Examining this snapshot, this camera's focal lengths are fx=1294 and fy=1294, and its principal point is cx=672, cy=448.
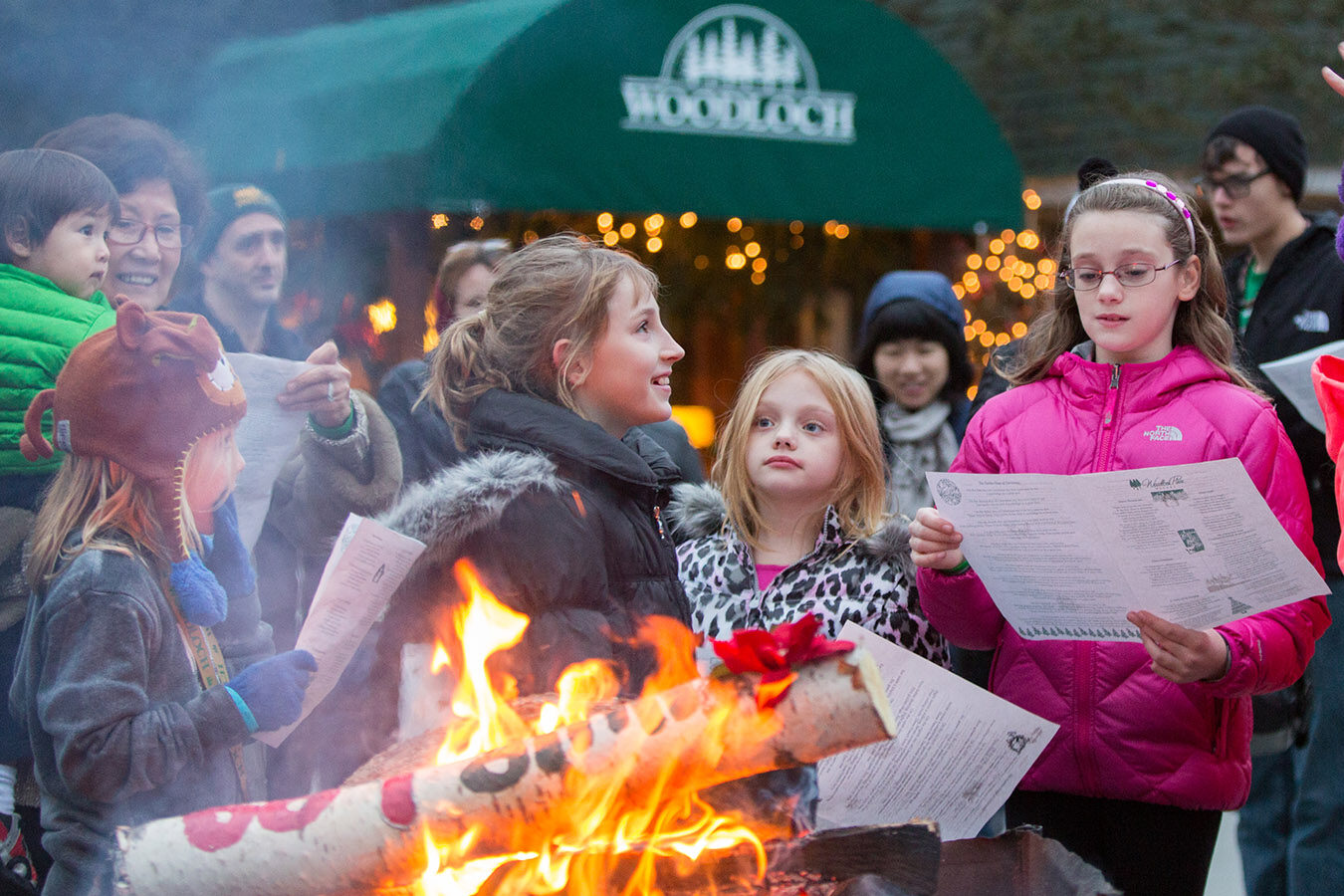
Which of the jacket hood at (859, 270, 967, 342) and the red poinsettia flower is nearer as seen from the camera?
the red poinsettia flower

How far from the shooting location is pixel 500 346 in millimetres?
2680

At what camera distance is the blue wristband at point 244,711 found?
7.28 ft

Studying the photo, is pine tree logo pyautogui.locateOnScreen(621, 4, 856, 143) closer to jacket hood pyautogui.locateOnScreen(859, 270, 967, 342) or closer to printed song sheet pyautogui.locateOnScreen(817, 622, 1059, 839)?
jacket hood pyautogui.locateOnScreen(859, 270, 967, 342)

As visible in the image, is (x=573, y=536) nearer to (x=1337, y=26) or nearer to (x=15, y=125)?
(x=15, y=125)

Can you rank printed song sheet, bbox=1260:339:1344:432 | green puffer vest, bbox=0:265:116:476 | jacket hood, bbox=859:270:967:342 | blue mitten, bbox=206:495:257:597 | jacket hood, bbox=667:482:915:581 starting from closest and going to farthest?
1. green puffer vest, bbox=0:265:116:476
2. blue mitten, bbox=206:495:257:597
3. jacket hood, bbox=667:482:915:581
4. printed song sheet, bbox=1260:339:1344:432
5. jacket hood, bbox=859:270:967:342

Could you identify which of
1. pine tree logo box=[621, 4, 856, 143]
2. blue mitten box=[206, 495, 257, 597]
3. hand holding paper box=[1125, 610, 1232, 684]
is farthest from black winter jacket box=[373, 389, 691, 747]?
pine tree logo box=[621, 4, 856, 143]

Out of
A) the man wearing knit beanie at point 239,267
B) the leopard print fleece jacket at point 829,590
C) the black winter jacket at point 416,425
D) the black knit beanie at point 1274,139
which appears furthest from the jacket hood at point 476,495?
the black knit beanie at point 1274,139

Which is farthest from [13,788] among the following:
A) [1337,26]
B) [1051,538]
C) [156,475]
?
[1337,26]

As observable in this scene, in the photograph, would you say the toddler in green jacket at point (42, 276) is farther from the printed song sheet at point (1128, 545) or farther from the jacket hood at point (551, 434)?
the printed song sheet at point (1128, 545)

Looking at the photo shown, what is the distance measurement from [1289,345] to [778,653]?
9.52ft

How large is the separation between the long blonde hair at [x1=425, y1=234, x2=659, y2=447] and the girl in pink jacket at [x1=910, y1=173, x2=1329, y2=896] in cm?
79

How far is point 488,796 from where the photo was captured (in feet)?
6.24

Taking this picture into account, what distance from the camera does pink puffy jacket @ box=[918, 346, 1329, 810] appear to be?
241 centimetres

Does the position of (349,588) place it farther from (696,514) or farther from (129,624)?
(696,514)
